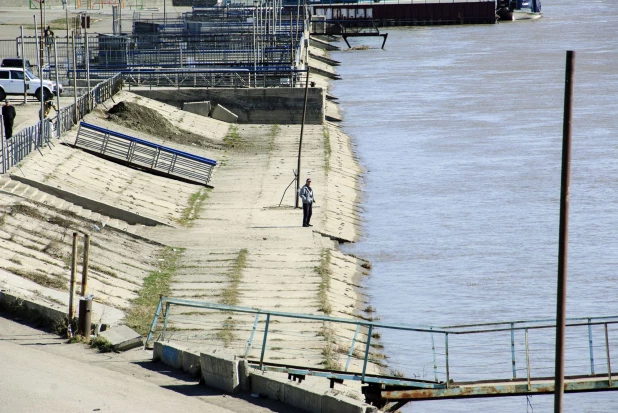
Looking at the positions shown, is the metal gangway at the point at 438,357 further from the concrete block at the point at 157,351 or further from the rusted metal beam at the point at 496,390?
the concrete block at the point at 157,351

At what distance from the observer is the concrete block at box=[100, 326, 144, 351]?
57.4 ft

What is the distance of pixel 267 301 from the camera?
24.8 metres

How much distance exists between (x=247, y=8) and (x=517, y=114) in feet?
134

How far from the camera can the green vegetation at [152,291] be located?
21.5 metres

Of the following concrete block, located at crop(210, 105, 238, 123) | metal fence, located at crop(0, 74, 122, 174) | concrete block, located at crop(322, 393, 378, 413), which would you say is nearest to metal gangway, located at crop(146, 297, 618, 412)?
concrete block, located at crop(322, 393, 378, 413)

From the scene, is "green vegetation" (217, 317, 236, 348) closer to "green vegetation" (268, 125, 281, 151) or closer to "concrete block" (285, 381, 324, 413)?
"concrete block" (285, 381, 324, 413)

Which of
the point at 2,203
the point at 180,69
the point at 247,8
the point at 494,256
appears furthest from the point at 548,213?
the point at 247,8

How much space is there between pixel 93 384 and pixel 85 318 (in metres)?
2.77

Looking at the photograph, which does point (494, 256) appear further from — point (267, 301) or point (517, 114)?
point (517, 114)

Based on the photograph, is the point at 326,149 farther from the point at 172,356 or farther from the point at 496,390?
the point at 172,356

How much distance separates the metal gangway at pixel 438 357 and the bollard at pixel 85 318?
3.46ft

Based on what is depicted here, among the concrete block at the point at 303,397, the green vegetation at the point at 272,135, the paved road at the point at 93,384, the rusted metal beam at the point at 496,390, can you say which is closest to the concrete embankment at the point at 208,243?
the paved road at the point at 93,384

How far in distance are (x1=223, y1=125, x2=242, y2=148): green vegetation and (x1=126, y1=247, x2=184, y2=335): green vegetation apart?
61.5ft

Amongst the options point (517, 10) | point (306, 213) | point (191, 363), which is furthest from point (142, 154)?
point (517, 10)
